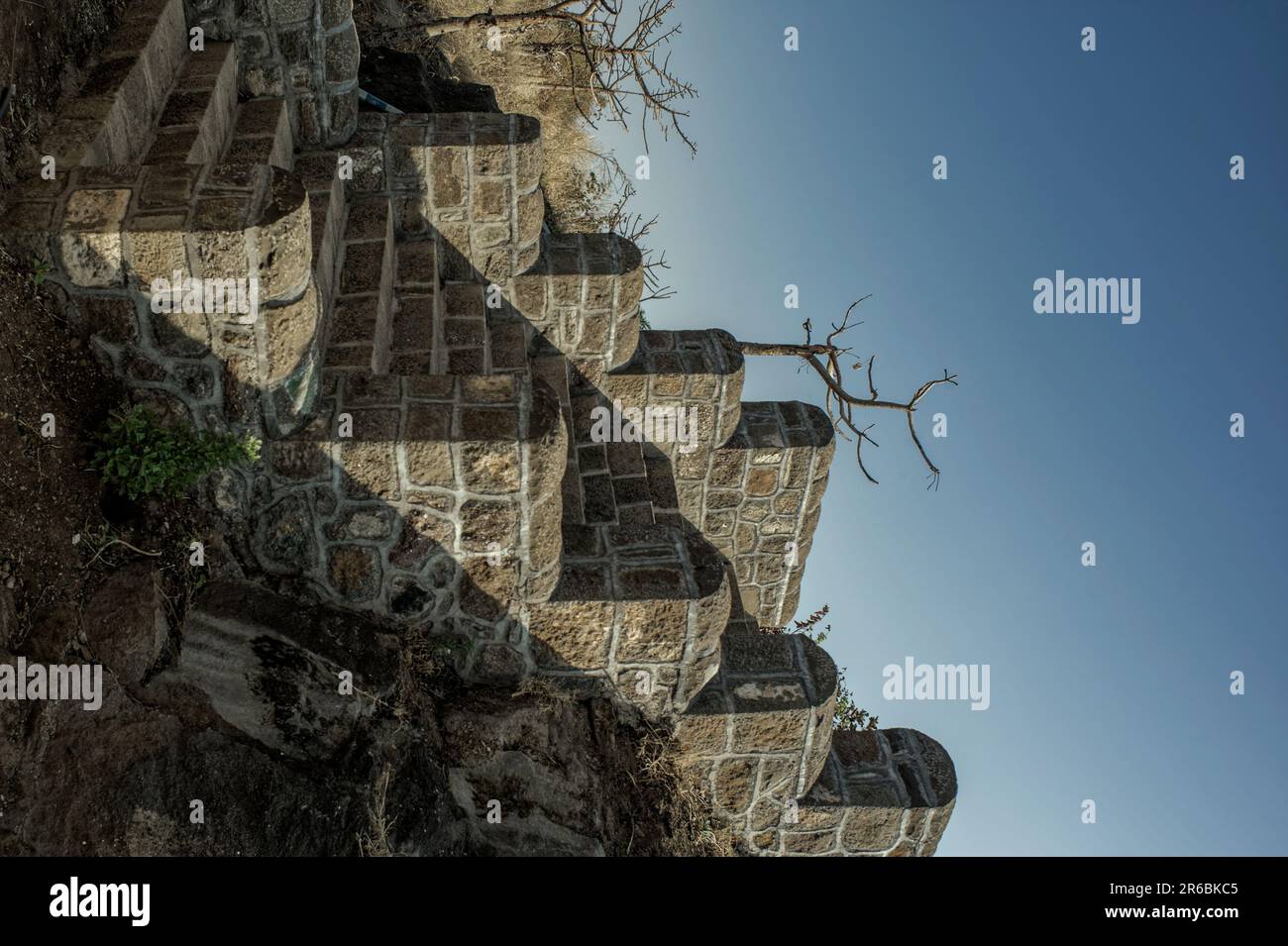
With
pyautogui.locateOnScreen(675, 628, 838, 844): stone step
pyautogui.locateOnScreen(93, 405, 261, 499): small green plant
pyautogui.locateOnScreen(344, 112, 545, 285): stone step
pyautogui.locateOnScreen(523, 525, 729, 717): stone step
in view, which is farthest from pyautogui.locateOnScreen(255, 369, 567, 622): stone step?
pyautogui.locateOnScreen(344, 112, 545, 285): stone step

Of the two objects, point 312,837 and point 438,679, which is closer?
point 312,837

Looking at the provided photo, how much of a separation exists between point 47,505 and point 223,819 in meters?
1.31

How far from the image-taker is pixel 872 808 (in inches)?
219

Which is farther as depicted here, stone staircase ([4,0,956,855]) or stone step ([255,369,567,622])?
stone step ([255,369,567,622])

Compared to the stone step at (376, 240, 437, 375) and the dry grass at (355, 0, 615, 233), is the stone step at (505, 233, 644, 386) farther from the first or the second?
the dry grass at (355, 0, 615, 233)

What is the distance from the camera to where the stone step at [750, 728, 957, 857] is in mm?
5547

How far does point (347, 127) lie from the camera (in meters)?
5.61

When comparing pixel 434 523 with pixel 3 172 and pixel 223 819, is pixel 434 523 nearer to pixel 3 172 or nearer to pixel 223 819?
pixel 223 819

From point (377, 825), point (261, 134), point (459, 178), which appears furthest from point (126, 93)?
point (377, 825)

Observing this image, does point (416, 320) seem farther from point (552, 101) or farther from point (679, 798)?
point (552, 101)

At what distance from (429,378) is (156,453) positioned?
1.17 metres

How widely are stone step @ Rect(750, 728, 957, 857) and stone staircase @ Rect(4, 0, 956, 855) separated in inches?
0.6

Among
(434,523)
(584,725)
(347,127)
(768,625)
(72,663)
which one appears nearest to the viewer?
(72,663)

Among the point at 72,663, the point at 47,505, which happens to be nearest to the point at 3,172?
the point at 47,505
